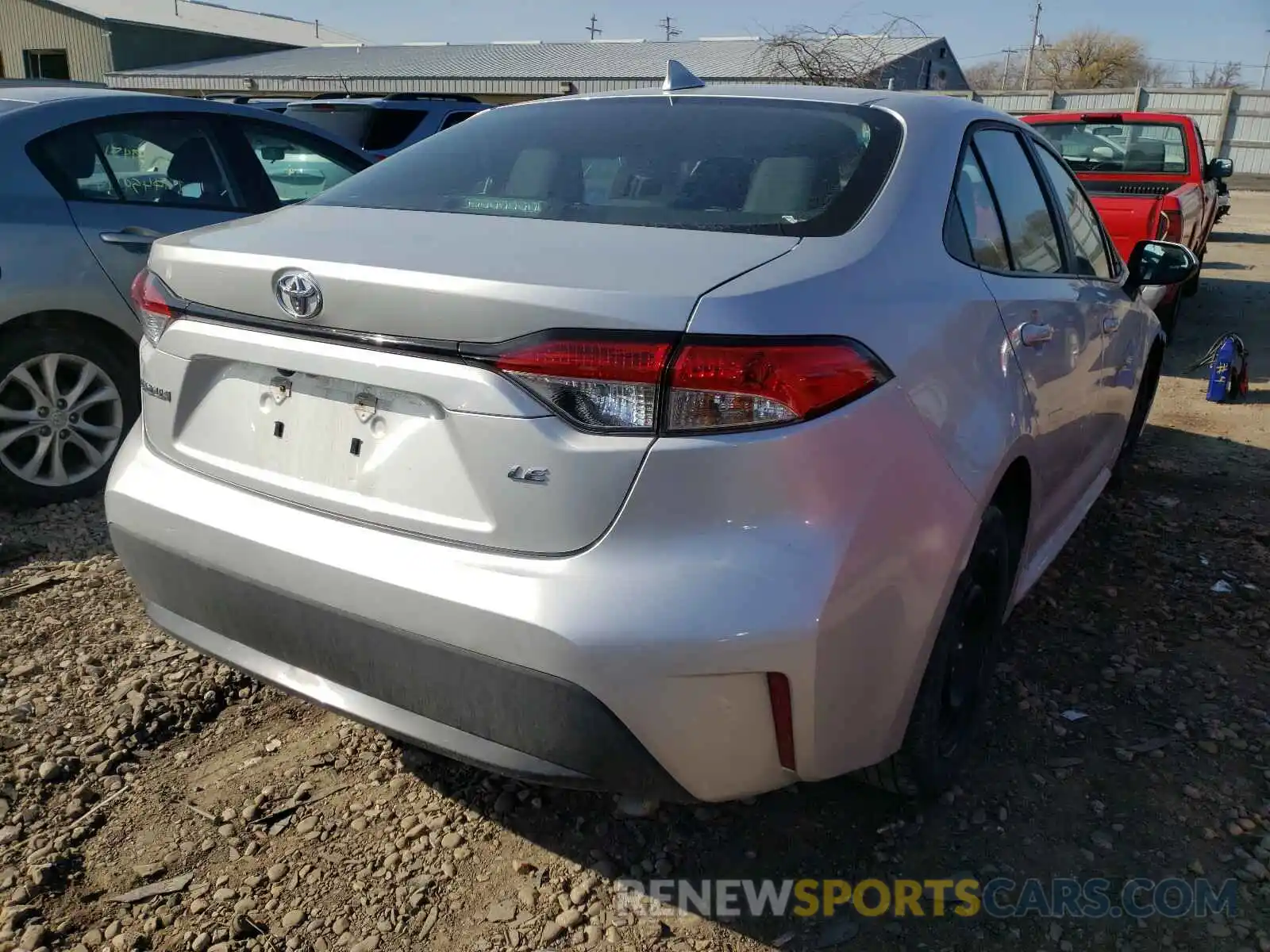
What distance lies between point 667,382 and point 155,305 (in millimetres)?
1225

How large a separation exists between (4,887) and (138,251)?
2.70m

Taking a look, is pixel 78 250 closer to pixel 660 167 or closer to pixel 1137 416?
pixel 660 167

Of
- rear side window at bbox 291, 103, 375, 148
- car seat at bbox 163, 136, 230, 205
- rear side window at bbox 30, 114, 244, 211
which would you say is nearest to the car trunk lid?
rear side window at bbox 30, 114, 244, 211

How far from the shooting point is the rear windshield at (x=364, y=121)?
372 inches

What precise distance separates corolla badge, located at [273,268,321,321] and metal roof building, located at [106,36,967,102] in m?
24.8

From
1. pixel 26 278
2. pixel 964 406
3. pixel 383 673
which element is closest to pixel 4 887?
pixel 383 673

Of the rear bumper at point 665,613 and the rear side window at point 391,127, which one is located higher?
the rear side window at point 391,127

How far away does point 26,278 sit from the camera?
12.5ft

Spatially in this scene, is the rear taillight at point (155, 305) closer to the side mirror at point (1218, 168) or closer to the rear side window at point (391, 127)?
the rear side window at point (391, 127)

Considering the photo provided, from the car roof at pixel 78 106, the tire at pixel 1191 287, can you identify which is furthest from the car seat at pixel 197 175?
the tire at pixel 1191 287

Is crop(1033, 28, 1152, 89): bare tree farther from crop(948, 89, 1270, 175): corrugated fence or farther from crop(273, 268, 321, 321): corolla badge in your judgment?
crop(273, 268, 321, 321): corolla badge

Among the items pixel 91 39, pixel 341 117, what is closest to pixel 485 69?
pixel 91 39

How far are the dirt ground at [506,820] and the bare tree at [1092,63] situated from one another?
60.3m

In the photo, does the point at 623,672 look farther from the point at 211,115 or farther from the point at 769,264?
the point at 211,115
